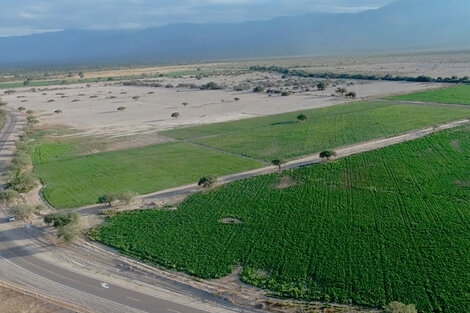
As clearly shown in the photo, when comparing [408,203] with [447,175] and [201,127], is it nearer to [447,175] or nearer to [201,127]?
[447,175]

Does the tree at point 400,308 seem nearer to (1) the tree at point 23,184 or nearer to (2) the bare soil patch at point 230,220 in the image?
(2) the bare soil patch at point 230,220

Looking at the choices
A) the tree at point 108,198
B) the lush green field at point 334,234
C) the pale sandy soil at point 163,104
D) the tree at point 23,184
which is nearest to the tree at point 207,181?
the lush green field at point 334,234

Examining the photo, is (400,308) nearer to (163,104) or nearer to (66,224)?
(66,224)

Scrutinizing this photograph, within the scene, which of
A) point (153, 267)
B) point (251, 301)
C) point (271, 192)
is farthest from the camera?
point (271, 192)

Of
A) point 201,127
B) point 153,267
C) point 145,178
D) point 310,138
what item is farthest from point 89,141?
point 153,267

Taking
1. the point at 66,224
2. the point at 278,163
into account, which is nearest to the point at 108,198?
the point at 66,224

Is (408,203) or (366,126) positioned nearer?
(408,203)
